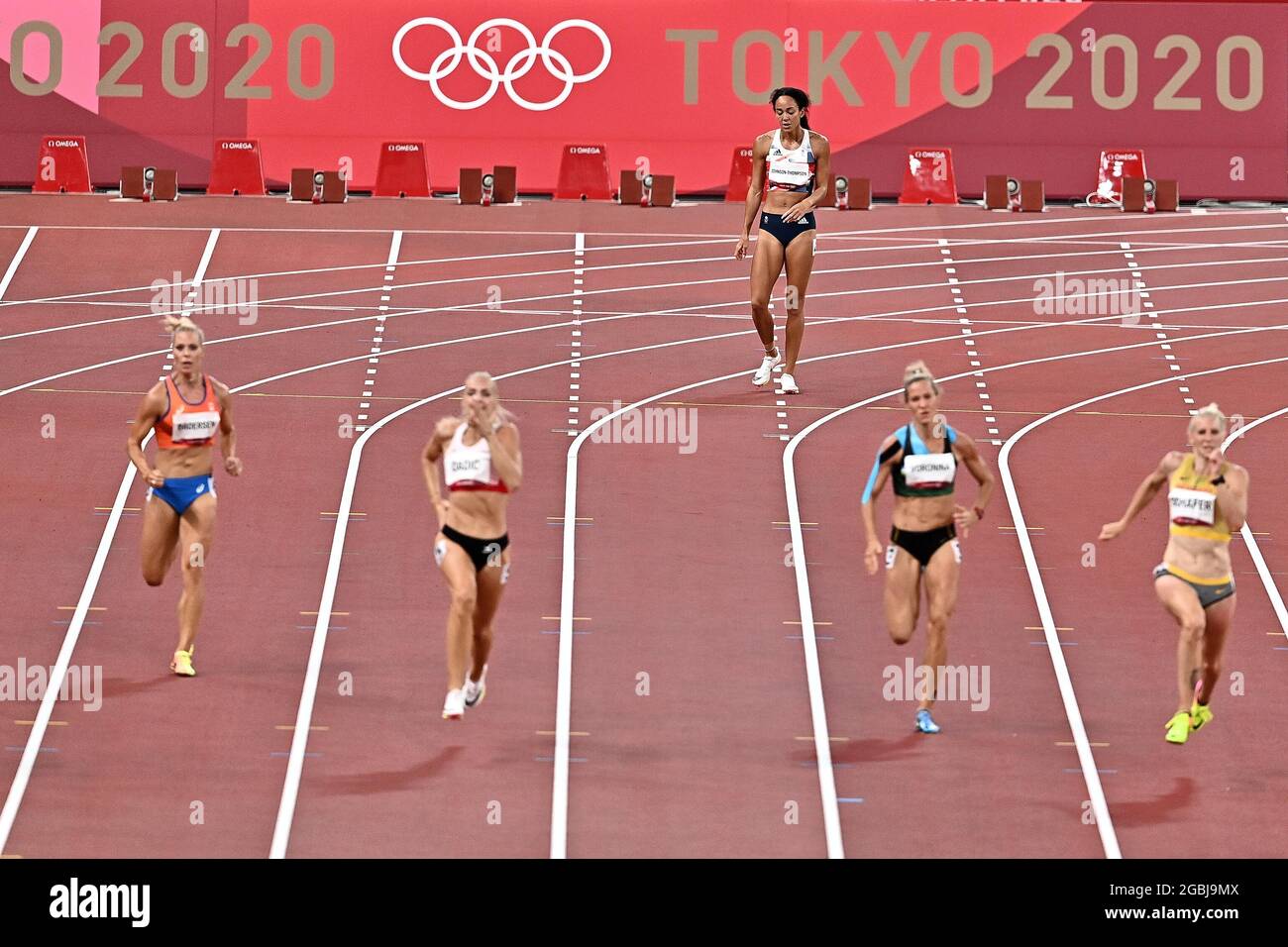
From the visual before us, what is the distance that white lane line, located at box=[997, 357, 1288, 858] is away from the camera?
36.8 ft

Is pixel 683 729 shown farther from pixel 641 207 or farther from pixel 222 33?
pixel 222 33

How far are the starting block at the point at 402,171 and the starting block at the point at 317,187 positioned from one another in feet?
1.42

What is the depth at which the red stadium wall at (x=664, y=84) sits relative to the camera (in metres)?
22.2

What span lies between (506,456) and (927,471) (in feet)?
7.05

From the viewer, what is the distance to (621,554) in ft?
46.3

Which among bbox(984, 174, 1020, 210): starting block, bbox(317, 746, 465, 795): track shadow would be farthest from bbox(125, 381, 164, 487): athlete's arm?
bbox(984, 174, 1020, 210): starting block

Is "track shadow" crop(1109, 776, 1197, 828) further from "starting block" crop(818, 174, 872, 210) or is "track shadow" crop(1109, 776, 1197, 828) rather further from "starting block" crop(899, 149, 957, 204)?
"starting block" crop(899, 149, 957, 204)

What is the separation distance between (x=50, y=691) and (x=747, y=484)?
16.5ft

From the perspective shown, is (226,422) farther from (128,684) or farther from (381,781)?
(381,781)

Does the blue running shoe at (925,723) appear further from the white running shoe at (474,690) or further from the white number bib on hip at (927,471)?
the white running shoe at (474,690)

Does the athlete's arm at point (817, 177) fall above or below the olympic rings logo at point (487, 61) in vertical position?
below

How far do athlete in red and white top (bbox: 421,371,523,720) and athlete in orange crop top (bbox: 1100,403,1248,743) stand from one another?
9.86ft

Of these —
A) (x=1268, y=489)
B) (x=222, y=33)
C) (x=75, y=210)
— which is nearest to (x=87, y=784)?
(x=1268, y=489)

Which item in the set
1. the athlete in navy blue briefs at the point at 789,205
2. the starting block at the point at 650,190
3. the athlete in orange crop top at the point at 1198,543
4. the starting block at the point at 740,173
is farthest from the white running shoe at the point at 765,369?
the athlete in orange crop top at the point at 1198,543
